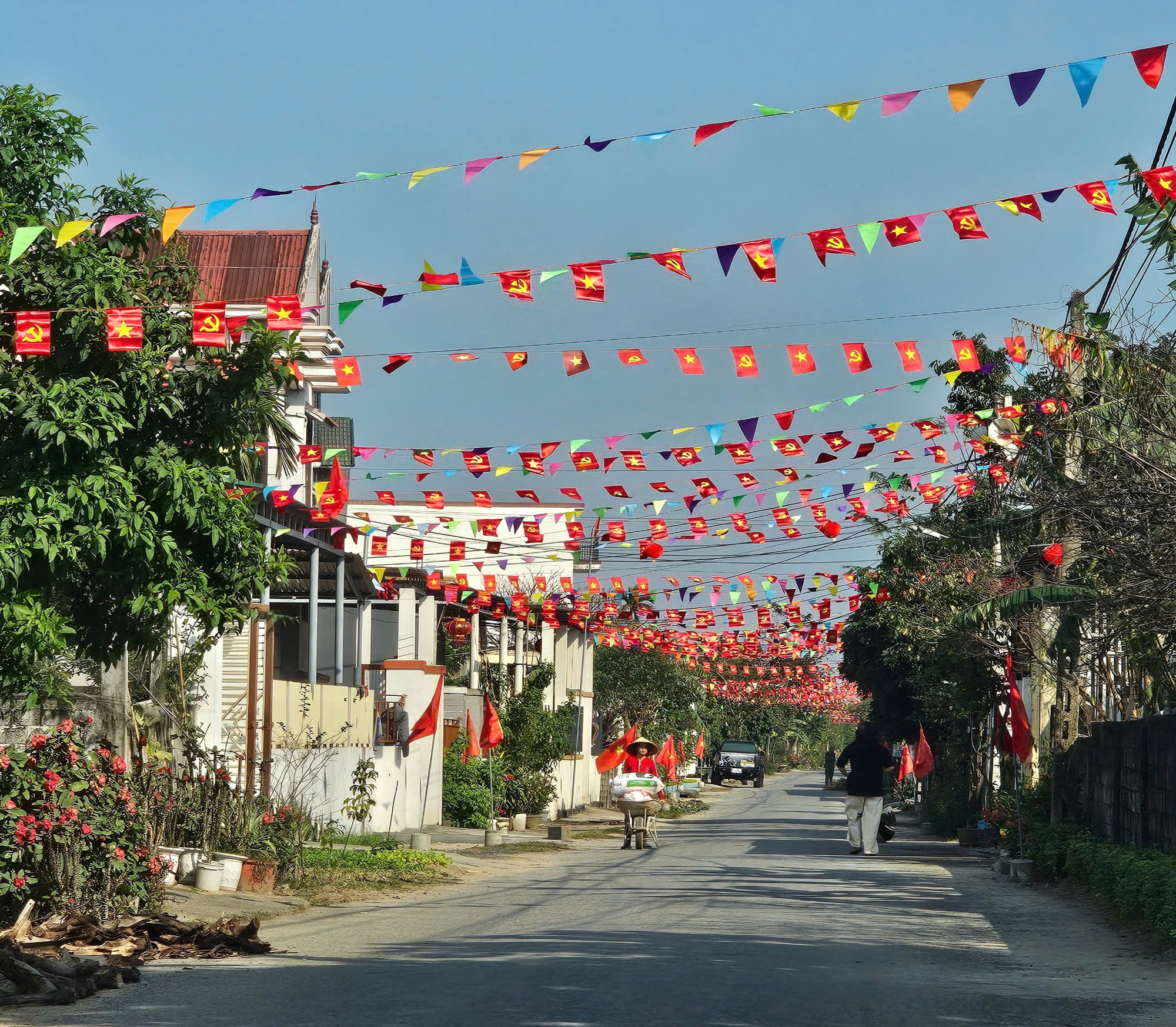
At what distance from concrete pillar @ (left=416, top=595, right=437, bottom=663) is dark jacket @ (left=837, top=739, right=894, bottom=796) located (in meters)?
10.2

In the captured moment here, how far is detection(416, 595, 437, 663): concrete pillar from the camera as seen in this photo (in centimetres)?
2941

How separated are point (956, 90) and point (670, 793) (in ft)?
125

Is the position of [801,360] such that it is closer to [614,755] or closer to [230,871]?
[230,871]

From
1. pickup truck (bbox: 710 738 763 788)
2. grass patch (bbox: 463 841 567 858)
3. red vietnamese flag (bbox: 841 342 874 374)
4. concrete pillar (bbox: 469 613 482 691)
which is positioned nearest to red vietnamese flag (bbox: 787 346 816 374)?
red vietnamese flag (bbox: 841 342 874 374)

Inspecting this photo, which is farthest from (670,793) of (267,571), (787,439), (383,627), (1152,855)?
(267,571)

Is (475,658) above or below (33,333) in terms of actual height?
below

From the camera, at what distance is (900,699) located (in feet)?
114

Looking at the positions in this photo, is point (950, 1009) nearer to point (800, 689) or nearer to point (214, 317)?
point (214, 317)

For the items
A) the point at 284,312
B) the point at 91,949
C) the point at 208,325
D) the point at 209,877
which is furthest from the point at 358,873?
the point at 208,325

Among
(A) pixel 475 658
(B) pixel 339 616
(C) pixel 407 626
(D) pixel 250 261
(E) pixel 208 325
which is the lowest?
(A) pixel 475 658

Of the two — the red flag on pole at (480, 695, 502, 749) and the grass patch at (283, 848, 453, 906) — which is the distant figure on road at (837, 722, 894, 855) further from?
the red flag on pole at (480, 695, 502, 749)

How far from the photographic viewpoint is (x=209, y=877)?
14578mm

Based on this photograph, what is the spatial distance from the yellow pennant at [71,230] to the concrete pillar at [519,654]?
82.1ft

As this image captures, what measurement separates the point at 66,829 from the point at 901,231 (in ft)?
26.7
